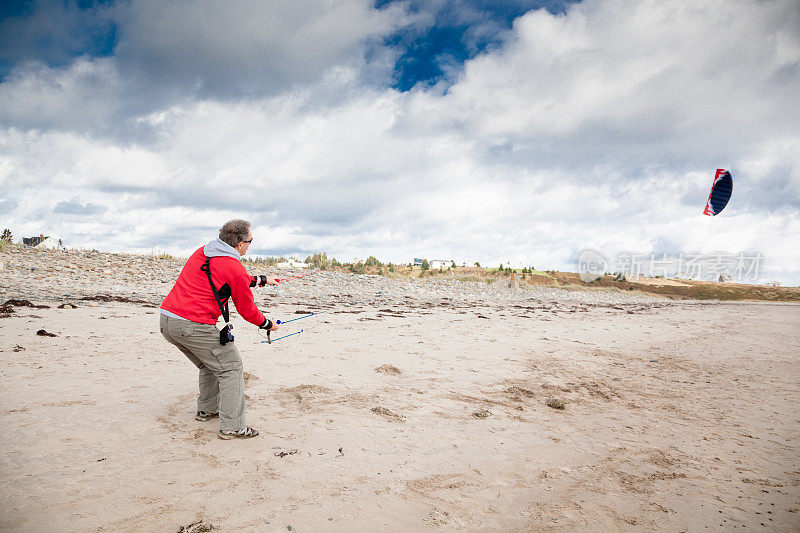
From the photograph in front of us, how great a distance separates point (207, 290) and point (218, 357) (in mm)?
768

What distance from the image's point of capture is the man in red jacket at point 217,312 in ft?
14.3

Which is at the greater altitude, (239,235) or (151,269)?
(239,235)

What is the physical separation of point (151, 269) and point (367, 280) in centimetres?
1246

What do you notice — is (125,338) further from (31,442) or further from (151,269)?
(151,269)

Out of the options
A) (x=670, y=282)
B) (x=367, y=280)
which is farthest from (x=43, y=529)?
(x=670, y=282)

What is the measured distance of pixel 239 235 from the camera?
4.62 metres

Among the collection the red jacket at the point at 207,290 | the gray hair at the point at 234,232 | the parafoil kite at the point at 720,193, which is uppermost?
the parafoil kite at the point at 720,193

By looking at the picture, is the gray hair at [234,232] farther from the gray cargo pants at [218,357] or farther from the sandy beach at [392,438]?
the sandy beach at [392,438]

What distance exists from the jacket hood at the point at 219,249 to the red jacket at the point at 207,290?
49mm

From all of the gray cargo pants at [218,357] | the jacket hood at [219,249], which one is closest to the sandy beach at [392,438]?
the gray cargo pants at [218,357]

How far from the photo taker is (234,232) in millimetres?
4582

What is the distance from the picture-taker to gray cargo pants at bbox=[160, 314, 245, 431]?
4332 mm

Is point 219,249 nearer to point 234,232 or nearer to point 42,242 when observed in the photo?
point 234,232

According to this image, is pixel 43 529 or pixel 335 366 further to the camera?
pixel 335 366
